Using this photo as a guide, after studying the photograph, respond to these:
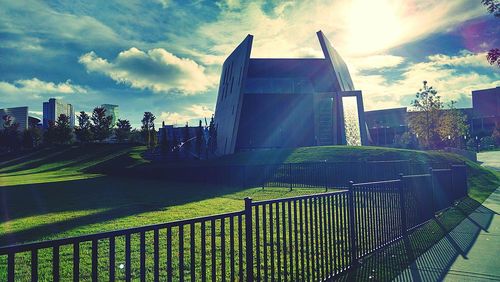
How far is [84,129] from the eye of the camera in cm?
7019

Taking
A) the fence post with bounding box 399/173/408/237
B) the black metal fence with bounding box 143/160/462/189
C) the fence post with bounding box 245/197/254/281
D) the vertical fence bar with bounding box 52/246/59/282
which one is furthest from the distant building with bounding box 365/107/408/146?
the vertical fence bar with bounding box 52/246/59/282

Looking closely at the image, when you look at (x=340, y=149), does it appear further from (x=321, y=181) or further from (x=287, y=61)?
(x=287, y=61)

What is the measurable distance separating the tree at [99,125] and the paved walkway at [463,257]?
7455 centimetres

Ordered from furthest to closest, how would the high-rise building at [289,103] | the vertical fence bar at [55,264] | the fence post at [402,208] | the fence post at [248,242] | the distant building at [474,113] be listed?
the distant building at [474,113]
the high-rise building at [289,103]
the fence post at [402,208]
the fence post at [248,242]
the vertical fence bar at [55,264]

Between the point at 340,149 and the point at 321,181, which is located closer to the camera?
the point at 321,181

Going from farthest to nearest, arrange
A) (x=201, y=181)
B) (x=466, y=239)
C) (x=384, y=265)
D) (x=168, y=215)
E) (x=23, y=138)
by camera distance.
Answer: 1. (x=23, y=138)
2. (x=201, y=181)
3. (x=168, y=215)
4. (x=466, y=239)
5. (x=384, y=265)

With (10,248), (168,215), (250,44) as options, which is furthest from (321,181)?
(250,44)

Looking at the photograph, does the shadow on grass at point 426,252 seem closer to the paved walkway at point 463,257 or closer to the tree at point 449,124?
the paved walkway at point 463,257

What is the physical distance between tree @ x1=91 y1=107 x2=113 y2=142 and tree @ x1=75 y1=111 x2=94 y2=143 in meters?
1.04

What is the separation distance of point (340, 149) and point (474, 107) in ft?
396

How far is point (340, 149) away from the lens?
24016 mm

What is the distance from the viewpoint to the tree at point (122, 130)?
257ft

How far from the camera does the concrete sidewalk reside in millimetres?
4875

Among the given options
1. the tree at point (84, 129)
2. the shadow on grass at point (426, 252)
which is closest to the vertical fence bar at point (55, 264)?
the shadow on grass at point (426, 252)
